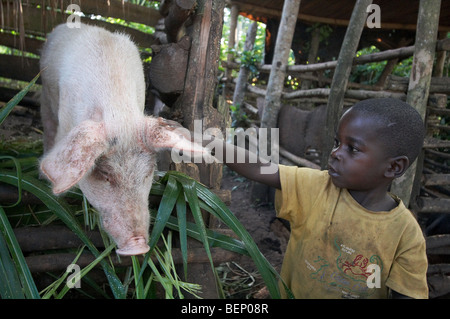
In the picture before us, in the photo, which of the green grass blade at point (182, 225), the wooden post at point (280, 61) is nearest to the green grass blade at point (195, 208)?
the green grass blade at point (182, 225)

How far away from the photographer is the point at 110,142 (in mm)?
1799

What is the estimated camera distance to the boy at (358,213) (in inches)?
64.7

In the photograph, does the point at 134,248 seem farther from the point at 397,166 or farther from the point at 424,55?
the point at 424,55

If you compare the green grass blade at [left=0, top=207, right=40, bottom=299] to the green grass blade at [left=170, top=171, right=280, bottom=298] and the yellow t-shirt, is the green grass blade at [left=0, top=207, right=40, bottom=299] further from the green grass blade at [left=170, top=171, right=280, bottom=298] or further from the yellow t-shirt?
the yellow t-shirt

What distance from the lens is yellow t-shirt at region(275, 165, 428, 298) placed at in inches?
66.3

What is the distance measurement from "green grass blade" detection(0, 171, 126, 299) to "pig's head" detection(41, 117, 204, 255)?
0.37 ft

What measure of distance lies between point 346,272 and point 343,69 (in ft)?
7.37

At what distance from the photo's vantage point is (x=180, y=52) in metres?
2.41

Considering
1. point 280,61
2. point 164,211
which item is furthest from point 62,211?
point 280,61

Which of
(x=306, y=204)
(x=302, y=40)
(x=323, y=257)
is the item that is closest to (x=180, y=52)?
(x=306, y=204)

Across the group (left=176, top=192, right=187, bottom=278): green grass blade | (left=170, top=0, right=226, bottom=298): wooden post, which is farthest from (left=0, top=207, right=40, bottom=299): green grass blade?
(left=170, top=0, right=226, bottom=298): wooden post

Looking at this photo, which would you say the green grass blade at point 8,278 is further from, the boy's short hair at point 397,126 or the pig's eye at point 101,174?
the boy's short hair at point 397,126

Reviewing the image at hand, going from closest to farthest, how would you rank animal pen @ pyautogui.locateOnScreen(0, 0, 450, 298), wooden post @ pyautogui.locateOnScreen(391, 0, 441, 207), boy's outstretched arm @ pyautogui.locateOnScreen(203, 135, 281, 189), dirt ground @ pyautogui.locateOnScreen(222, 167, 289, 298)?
boy's outstretched arm @ pyautogui.locateOnScreen(203, 135, 281, 189)
animal pen @ pyautogui.locateOnScreen(0, 0, 450, 298)
wooden post @ pyautogui.locateOnScreen(391, 0, 441, 207)
dirt ground @ pyautogui.locateOnScreen(222, 167, 289, 298)
